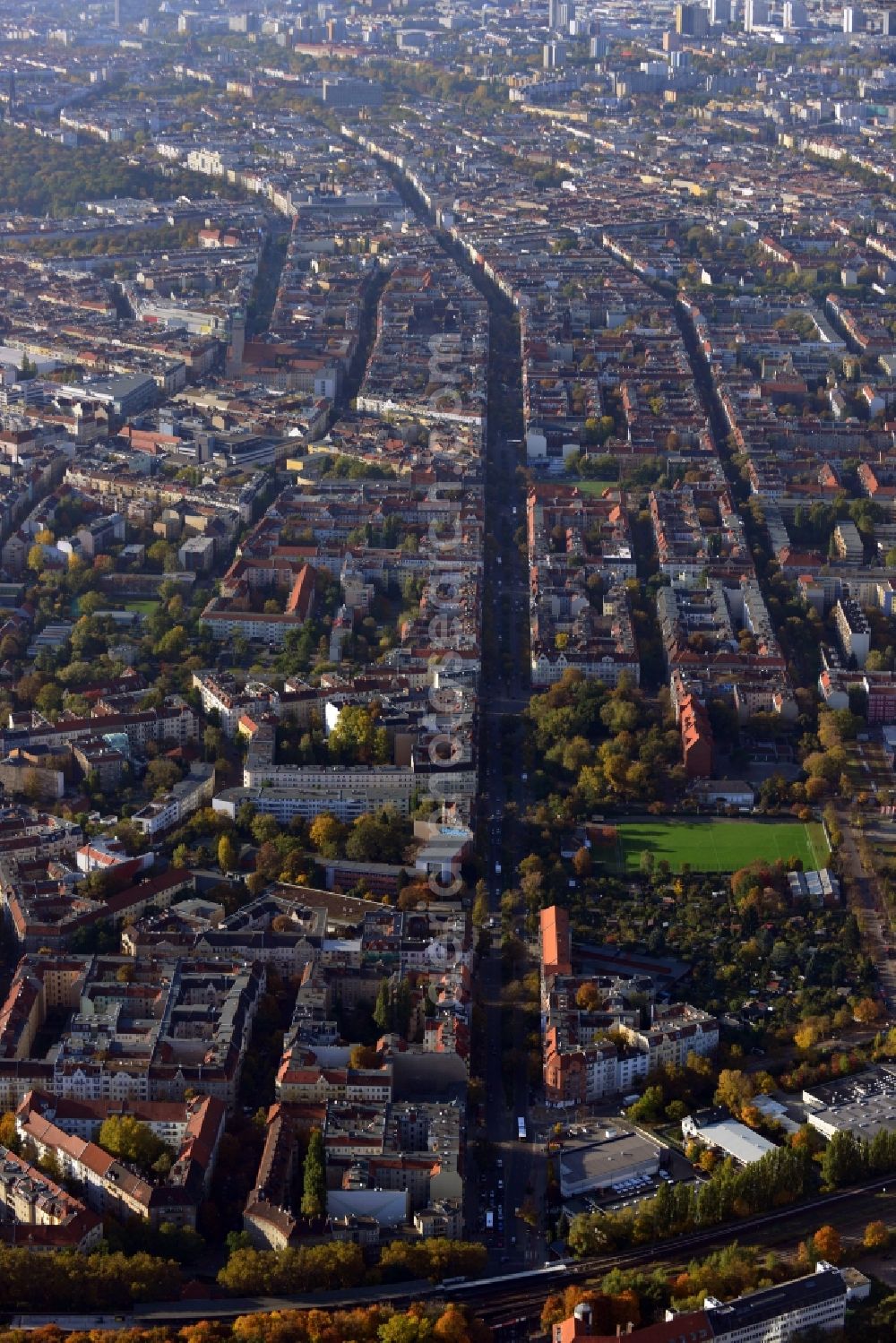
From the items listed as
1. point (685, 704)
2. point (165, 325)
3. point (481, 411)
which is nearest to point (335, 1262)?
point (685, 704)

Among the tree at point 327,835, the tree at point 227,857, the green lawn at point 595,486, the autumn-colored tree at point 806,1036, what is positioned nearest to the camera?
the autumn-colored tree at point 806,1036

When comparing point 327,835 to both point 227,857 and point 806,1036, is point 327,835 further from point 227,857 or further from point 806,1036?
point 806,1036

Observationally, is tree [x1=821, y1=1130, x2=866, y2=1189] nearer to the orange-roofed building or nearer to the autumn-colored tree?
the autumn-colored tree

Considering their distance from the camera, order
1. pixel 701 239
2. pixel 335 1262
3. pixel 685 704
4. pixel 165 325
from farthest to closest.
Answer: pixel 701 239 → pixel 165 325 → pixel 685 704 → pixel 335 1262

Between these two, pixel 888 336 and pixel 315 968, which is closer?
pixel 315 968

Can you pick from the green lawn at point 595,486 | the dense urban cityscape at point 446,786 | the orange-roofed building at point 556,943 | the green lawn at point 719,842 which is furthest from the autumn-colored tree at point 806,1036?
the green lawn at point 595,486

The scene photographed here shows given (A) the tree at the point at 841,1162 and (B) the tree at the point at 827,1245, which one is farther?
(A) the tree at the point at 841,1162

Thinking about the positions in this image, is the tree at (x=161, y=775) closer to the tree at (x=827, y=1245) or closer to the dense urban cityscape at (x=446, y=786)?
the dense urban cityscape at (x=446, y=786)

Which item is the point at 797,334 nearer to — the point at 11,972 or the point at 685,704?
the point at 685,704
